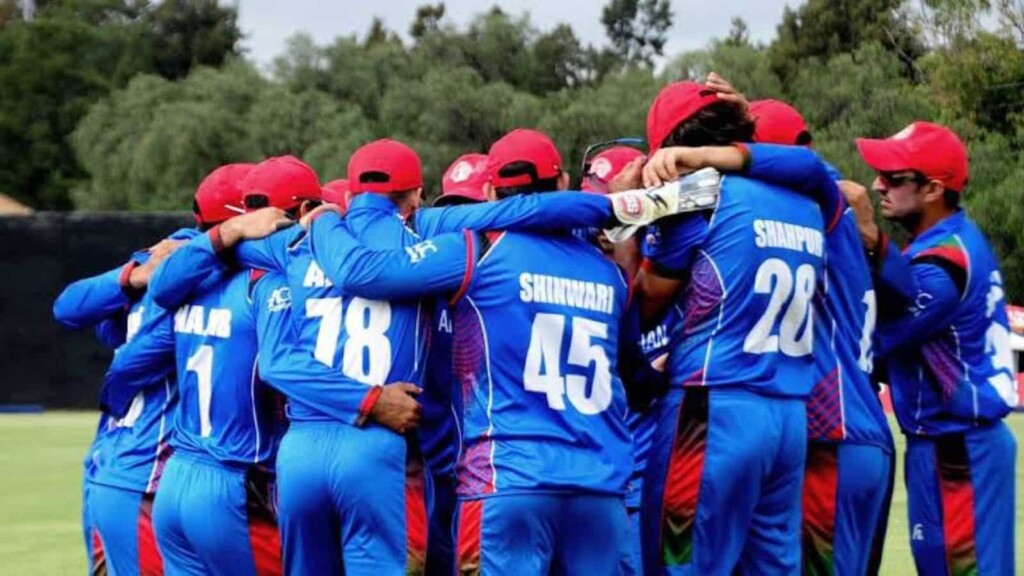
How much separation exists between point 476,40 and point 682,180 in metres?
53.9

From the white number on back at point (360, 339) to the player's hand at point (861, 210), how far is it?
1.78m

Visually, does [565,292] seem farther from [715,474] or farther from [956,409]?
[956,409]

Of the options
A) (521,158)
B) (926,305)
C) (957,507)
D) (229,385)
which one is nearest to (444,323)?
(521,158)

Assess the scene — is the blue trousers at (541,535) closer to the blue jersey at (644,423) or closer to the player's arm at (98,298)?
the blue jersey at (644,423)

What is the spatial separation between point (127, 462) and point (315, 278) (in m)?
1.51

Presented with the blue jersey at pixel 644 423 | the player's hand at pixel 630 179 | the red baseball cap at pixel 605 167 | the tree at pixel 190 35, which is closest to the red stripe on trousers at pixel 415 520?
the blue jersey at pixel 644 423

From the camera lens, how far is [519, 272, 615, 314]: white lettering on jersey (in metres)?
6.57

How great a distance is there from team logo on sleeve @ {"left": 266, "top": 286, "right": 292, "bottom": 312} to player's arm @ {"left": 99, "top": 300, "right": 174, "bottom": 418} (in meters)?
0.68

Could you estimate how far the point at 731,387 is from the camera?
6.84 meters

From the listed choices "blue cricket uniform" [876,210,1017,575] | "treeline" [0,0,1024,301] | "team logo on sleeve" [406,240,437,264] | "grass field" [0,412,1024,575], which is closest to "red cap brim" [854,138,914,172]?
"blue cricket uniform" [876,210,1017,575]

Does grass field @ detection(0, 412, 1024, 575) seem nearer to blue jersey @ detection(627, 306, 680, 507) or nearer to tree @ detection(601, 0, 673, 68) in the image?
blue jersey @ detection(627, 306, 680, 507)

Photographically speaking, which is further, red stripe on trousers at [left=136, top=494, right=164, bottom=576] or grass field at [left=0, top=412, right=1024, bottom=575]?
grass field at [left=0, top=412, right=1024, bottom=575]

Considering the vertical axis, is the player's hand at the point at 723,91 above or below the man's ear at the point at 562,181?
above

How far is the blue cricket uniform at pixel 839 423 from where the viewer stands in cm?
725
